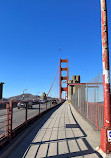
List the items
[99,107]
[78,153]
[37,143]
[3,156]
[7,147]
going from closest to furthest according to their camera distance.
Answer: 1. [3,156]
2. [78,153]
3. [7,147]
4. [37,143]
5. [99,107]

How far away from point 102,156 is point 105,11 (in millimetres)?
3895

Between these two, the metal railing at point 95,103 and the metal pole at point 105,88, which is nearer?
the metal pole at point 105,88

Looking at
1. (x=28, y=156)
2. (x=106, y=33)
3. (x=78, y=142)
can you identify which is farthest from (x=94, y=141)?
(x=106, y=33)

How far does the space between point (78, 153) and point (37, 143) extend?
1.40 m

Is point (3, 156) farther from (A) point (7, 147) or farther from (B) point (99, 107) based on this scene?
(B) point (99, 107)

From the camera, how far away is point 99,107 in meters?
5.84

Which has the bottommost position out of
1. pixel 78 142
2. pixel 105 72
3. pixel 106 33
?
pixel 78 142

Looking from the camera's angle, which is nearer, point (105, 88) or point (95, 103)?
point (105, 88)

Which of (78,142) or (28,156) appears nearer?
(28,156)

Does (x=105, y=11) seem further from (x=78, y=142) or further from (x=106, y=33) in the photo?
(x=78, y=142)

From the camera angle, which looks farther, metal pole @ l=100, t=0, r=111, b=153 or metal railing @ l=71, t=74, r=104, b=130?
metal railing @ l=71, t=74, r=104, b=130

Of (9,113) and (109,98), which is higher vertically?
(109,98)

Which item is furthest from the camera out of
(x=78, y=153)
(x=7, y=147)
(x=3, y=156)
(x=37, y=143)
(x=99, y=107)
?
(x=99, y=107)

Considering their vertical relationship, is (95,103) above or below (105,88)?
below
